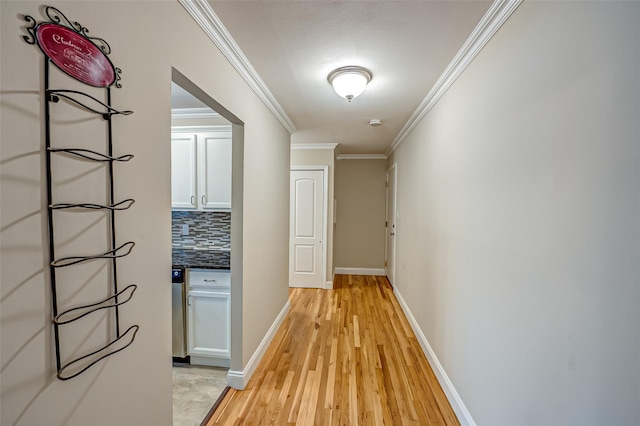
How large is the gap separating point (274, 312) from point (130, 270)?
7.34ft

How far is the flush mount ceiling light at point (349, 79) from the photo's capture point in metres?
2.08

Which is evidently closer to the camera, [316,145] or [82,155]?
[82,155]

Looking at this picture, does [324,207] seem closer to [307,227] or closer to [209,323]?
[307,227]

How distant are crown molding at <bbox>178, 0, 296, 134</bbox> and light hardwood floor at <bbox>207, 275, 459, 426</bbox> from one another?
2403 millimetres

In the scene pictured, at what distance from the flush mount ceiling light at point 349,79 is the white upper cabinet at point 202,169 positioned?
3.84ft

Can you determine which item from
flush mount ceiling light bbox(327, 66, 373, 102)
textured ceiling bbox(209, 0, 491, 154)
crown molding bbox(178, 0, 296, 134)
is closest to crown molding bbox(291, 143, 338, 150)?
textured ceiling bbox(209, 0, 491, 154)

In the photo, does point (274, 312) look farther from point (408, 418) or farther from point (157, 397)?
point (157, 397)

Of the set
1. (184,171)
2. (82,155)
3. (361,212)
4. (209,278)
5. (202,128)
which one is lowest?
(209,278)

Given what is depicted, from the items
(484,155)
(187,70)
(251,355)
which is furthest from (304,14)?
(251,355)

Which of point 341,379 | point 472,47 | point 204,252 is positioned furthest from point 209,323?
point 472,47

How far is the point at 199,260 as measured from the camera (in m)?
2.59

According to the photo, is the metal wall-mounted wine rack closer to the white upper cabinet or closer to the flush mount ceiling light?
the flush mount ceiling light

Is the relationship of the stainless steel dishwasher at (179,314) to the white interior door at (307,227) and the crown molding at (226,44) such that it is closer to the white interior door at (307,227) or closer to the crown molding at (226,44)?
the crown molding at (226,44)

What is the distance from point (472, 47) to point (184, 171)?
2622 millimetres
